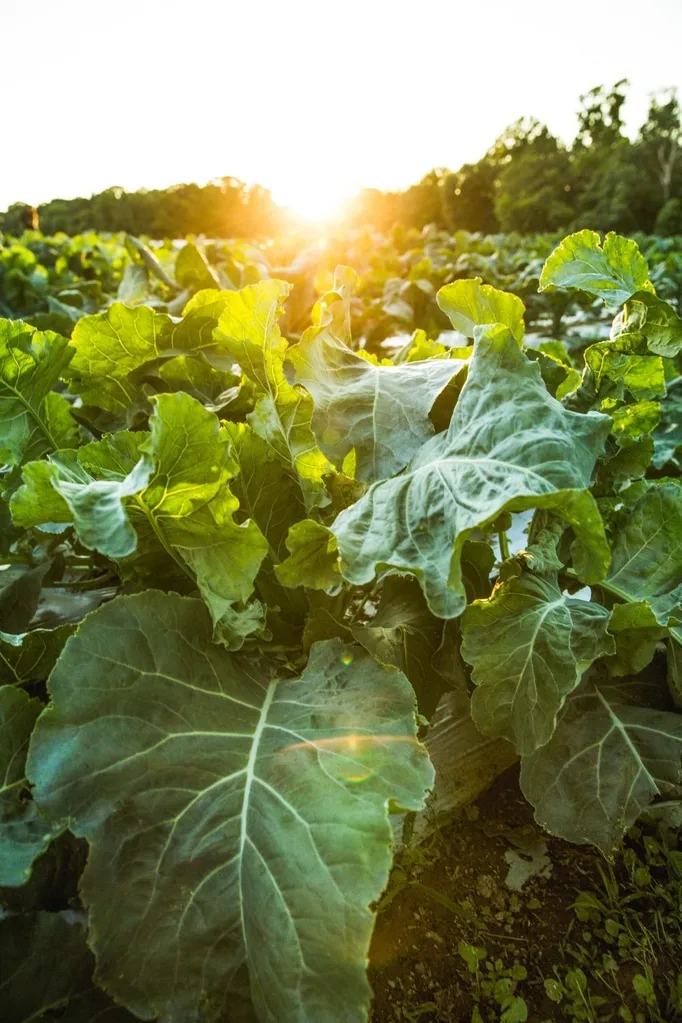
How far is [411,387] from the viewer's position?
1368 mm

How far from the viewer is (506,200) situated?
37906 mm

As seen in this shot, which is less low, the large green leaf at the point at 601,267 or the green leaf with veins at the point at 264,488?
the large green leaf at the point at 601,267

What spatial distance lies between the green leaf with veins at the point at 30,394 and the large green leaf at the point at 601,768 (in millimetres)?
1185

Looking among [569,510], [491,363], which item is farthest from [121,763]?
[491,363]

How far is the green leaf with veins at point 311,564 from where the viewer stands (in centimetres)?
129

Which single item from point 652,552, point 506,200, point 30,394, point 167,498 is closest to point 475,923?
point 652,552

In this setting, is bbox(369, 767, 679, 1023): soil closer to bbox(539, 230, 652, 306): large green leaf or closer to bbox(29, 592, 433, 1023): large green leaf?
bbox(29, 592, 433, 1023): large green leaf

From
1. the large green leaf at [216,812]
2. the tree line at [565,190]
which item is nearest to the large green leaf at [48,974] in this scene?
the large green leaf at [216,812]

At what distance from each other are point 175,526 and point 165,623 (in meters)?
0.17

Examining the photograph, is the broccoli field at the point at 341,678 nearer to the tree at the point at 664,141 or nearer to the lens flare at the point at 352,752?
the lens flare at the point at 352,752

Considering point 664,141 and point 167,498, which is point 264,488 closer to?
point 167,498

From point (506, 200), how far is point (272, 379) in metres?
40.6

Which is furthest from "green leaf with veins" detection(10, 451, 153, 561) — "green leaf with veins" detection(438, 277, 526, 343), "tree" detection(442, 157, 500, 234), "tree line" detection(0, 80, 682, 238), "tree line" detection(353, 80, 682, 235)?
"tree" detection(442, 157, 500, 234)

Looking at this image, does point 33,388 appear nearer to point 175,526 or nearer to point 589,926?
point 175,526
